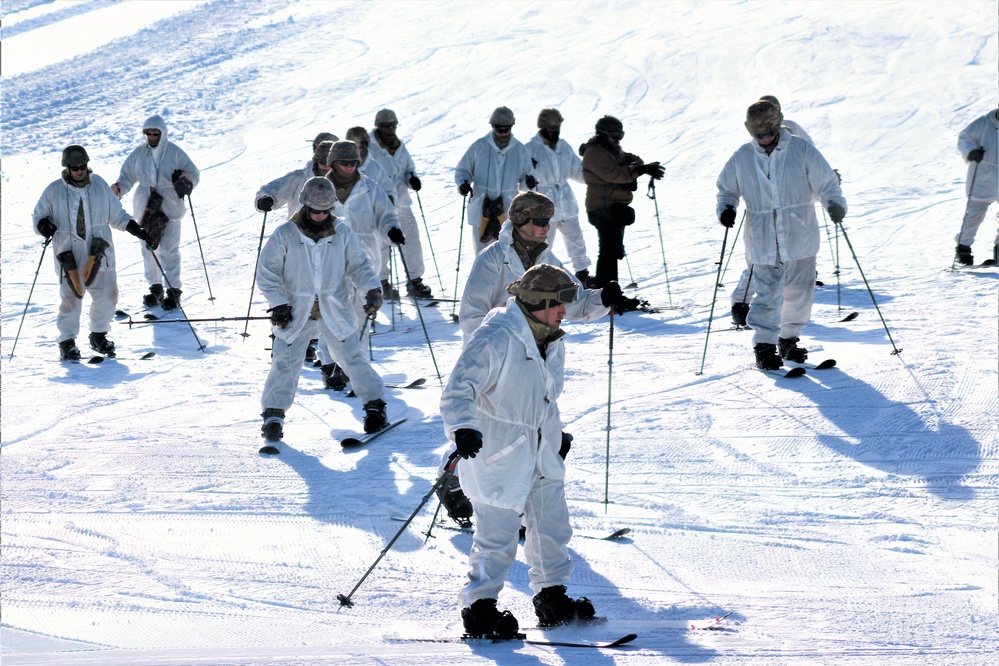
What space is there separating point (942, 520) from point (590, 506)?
188 cm

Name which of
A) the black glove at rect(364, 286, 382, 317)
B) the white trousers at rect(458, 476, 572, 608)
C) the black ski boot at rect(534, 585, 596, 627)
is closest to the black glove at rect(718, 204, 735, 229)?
the black glove at rect(364, 286, 382, 317)

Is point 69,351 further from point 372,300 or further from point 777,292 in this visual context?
point 777,292

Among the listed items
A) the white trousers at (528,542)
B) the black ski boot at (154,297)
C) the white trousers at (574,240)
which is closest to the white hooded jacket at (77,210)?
the black ski boot at (154,297)

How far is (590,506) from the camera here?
6.94 m

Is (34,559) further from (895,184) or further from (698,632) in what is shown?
(895,184)

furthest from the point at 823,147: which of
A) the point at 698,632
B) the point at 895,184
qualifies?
the point at 698,632

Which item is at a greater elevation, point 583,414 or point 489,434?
point 489,434

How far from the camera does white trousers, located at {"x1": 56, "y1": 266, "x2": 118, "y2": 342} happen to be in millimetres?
11320

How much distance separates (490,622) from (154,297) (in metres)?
9.33

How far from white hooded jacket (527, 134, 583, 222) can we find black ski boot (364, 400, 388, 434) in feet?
13.9

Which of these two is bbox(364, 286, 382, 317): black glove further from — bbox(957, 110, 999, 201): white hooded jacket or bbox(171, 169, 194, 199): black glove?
bbox(957, 110, 999, 201): white hooded jacket

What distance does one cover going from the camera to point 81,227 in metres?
11.1

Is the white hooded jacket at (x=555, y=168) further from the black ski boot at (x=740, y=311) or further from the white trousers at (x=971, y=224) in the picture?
the white trousers at (x=971, y=224)

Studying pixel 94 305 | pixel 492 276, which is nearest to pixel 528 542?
pixel 492 276
